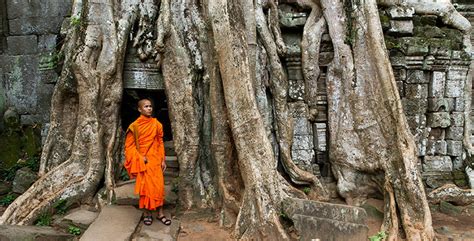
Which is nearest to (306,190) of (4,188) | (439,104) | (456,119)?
(439,104)

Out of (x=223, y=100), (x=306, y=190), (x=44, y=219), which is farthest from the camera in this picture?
(x=306, y=190)

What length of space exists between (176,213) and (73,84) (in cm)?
173

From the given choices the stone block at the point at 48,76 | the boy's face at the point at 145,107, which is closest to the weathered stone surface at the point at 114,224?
the boy's face at the point at 145,107

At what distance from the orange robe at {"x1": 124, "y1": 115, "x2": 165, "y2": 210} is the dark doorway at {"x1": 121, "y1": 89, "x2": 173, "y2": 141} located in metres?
1.11

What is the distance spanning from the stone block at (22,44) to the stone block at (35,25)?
0.28 ft

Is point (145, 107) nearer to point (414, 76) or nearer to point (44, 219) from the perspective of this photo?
point (44, 219)

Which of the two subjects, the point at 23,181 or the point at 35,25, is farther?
the point at 35,25

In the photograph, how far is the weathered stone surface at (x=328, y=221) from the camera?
3209 mm

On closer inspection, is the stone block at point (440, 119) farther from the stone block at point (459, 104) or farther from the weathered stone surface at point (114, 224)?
the weathered stone surface at point (114, 224)

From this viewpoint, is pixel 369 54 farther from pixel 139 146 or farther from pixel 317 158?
pixel 139 146

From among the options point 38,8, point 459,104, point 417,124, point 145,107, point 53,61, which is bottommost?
point 417,124

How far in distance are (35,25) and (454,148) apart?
6103 millimetres

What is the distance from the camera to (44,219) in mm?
3887

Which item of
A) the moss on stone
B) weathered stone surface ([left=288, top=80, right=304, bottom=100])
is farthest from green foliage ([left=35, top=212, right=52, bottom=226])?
weathered stone surface ([left=288, top=80, right=304, bottom=100])
